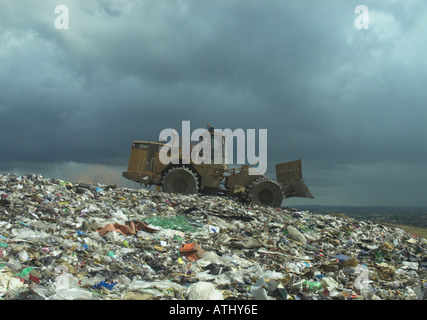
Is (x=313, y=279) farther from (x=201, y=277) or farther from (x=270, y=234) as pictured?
(x=270, y=234)

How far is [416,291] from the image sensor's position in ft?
16.1

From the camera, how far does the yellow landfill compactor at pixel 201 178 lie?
35.7 feet

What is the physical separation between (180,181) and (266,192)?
2982 millimetres

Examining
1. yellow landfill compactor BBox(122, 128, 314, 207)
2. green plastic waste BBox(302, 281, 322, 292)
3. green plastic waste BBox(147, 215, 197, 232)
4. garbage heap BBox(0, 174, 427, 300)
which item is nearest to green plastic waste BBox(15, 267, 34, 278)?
garbage heap BBox(0, 174, 427, 300)

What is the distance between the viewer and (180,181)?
35.8 ft

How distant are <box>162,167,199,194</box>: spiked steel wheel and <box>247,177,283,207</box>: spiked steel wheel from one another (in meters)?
1.96

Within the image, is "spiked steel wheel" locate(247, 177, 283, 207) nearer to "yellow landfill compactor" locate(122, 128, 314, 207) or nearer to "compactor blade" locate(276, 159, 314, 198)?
"yellow landfill compactor" locate(122, 128, 314, 207)

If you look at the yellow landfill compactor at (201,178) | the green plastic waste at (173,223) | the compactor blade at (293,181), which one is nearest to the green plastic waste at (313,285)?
the green plastic waste at (173,223)

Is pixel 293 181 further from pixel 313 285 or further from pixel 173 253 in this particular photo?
pixel 313 285

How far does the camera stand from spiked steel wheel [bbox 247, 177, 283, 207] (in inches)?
442

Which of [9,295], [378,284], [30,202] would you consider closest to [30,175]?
[30,202]
